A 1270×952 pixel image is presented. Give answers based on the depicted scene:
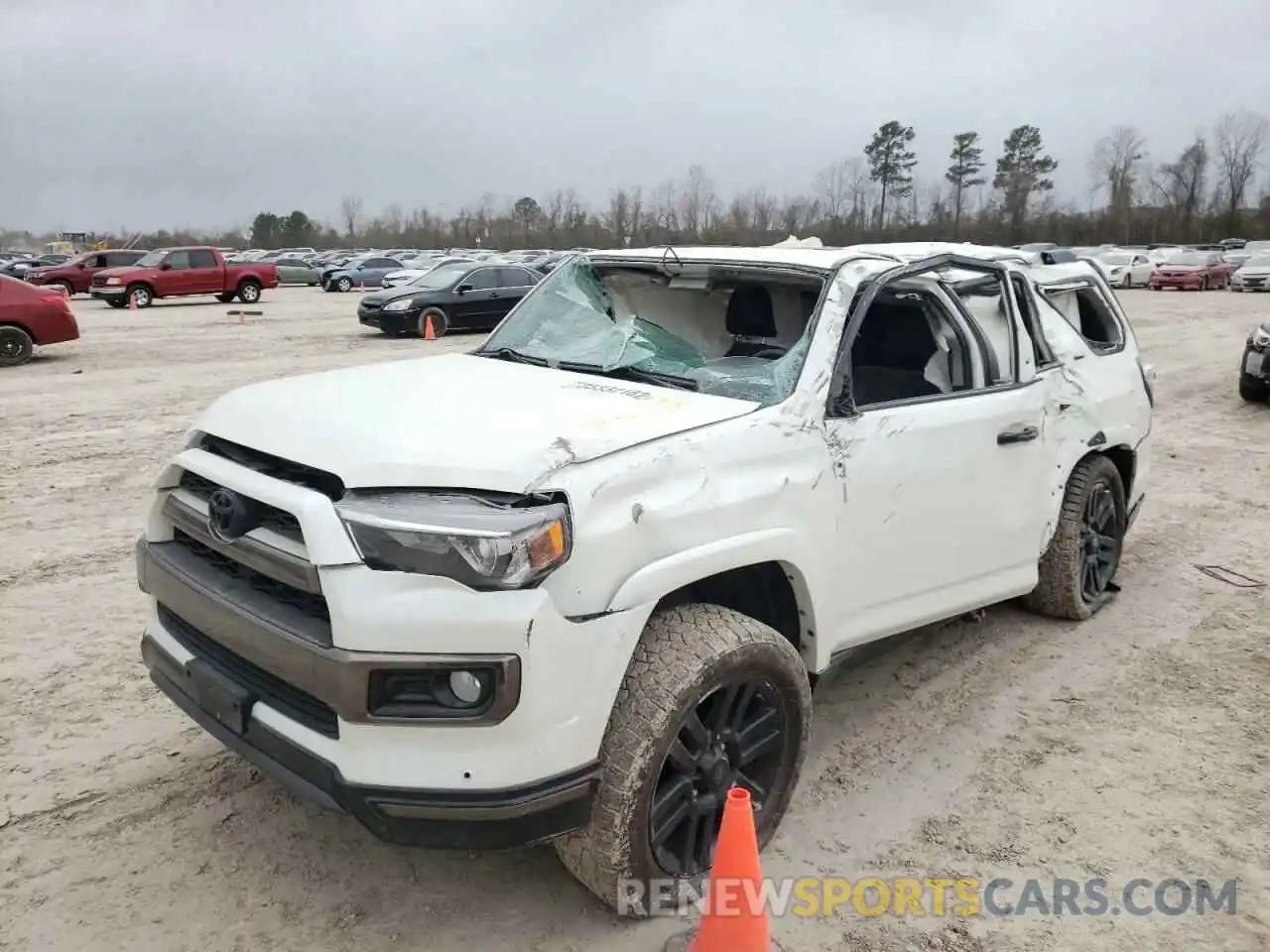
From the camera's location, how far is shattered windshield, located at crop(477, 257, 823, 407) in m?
3.54

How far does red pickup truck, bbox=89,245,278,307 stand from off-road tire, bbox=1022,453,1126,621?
28.4m

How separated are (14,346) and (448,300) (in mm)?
7664

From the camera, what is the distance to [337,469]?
2.49m

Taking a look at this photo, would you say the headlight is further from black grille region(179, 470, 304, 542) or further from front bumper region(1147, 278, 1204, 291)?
front bumper region(1147, 278, 1204, 291)

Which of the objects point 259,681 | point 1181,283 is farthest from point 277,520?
point 1181,283

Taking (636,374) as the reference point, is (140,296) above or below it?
below

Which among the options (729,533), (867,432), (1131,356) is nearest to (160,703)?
(729,533)

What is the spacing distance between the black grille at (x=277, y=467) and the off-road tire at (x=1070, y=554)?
11.5ft

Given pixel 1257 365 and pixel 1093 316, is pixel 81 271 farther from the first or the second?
pixel 1093 316

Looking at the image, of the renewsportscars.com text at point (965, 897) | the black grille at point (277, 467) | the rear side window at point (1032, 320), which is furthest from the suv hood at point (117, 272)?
the renewsportscars.com text at point (965, 897)

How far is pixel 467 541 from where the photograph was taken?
231cm

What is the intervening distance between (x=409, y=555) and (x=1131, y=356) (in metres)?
4.53

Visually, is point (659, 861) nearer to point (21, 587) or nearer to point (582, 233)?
point (21, 587)

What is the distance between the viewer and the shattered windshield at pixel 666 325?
3537mm
